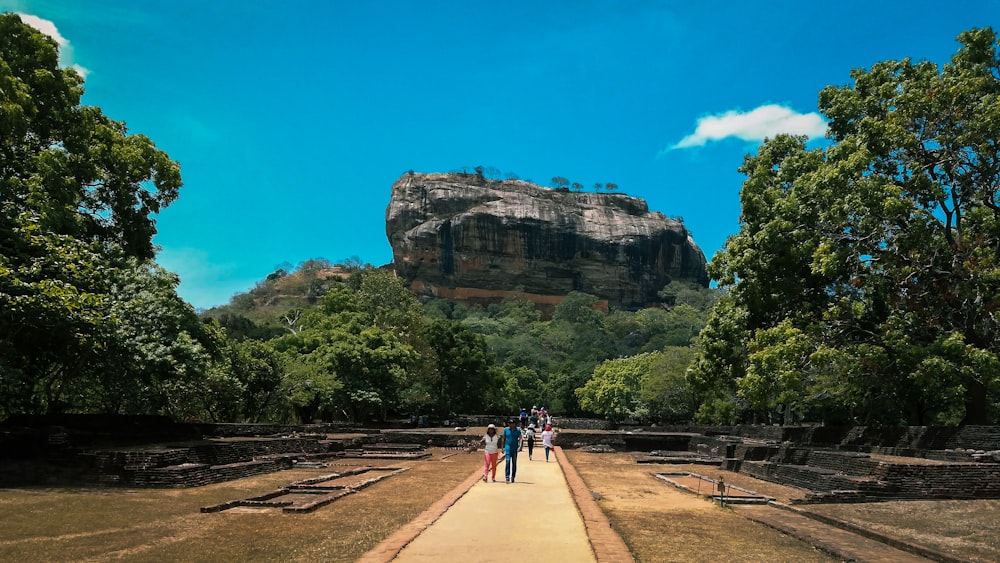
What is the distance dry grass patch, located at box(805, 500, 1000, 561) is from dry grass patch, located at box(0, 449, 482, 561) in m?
6.13

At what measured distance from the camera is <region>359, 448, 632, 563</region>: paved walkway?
6.50m

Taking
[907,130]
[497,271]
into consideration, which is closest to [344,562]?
[907,130]

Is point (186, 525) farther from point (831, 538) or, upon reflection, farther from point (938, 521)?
point (938, 521)

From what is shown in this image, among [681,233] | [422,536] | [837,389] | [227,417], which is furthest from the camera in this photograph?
[681,233]

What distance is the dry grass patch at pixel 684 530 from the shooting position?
7.34 m

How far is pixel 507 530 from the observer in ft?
25.6

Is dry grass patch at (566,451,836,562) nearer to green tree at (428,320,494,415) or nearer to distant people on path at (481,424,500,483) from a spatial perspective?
distant people on path at (481,424,500,483)

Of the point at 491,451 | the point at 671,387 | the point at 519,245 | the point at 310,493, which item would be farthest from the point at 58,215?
the point at 519,245

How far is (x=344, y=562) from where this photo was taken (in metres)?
6.60

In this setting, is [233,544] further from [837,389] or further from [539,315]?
[539,315]

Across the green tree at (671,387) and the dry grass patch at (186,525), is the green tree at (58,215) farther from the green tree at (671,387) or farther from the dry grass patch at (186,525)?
the green tree at (671,387)

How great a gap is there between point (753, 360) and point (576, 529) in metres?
10.1

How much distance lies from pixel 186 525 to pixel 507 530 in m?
4.17

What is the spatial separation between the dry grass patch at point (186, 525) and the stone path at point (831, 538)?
4898 mm
